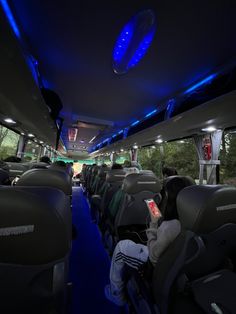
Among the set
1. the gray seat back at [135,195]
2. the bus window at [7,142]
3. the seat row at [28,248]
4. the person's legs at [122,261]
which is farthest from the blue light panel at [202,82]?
the bus window at [7,142]

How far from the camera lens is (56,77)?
10.3 ft

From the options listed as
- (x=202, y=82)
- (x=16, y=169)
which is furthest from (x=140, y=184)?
(x=16, y=169)

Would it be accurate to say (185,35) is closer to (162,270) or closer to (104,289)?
(162,270)

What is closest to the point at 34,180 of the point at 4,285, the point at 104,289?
the point at 4,285

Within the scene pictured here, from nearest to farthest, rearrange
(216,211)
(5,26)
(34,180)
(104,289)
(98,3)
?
(216,211)
(5,26)
(98,3)
(34,180)
(104,289)

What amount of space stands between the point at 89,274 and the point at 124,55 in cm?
313

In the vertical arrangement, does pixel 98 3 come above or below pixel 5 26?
above

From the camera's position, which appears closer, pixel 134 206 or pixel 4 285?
pixel 4 285

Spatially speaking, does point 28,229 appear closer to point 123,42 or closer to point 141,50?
point 123,42

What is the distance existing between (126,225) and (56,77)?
9.10ft

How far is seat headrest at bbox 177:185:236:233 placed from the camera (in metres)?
1.18

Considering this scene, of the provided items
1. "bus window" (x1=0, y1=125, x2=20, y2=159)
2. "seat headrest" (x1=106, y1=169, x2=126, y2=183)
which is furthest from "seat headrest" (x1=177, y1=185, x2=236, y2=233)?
"bus window" (x1=0, y1=125, x2=20, y2=159)

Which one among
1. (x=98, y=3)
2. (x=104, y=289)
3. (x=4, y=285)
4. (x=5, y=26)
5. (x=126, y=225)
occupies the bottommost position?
(x=104, y=289)

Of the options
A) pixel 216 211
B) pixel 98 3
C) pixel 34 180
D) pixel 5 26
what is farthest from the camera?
pixel 34 180
